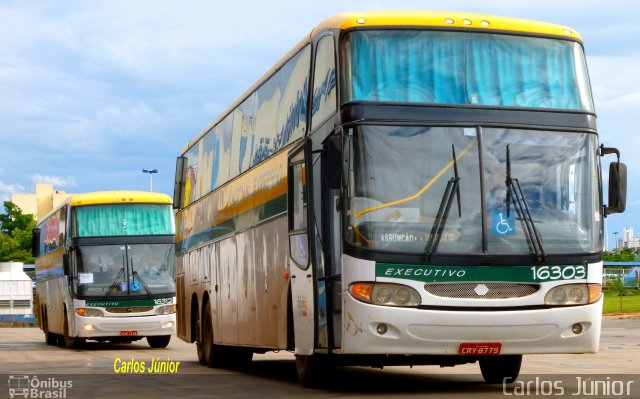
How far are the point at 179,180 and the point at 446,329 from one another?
14285 millimetres

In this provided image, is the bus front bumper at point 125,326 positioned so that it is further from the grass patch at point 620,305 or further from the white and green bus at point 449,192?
the grass patch at point 620,305

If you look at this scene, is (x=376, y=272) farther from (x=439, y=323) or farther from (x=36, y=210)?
(x=36, y=210)

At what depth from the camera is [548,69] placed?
46.4 feet

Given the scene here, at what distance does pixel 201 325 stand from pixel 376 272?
1073 centimetres

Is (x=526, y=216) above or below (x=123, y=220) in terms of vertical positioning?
below

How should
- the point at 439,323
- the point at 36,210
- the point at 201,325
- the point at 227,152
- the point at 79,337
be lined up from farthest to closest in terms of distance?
the point at 36,210, the point at 79,337, the point at 201,325, the point at 227,152, the point at 439,323

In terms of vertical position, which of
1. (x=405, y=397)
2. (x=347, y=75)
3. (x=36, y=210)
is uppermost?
(x=36, y=210)

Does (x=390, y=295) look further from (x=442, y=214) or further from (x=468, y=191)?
(x=468, y=191)

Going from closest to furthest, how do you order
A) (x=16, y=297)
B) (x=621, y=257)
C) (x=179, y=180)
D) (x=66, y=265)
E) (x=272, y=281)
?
(x=272, y=281), (x=179, y=180), (x=66, y=265), (x=16, y=297), (x=621, y=257)

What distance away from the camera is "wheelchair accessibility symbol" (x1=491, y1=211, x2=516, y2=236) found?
43.8 ft

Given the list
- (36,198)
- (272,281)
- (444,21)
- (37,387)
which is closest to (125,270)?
(37,387)

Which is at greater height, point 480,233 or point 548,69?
point 548,69

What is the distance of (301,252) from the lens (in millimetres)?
15125

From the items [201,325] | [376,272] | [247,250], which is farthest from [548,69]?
[201,325]
